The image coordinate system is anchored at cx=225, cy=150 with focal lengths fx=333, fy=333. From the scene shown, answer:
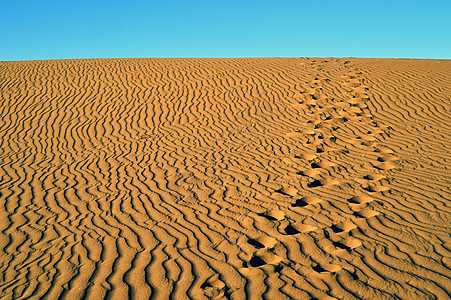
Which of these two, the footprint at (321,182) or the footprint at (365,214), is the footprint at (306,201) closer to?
the footprint at (321,182)

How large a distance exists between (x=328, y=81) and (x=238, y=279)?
10.1 metres

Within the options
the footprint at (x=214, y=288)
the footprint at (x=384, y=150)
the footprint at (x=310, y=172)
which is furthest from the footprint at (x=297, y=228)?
the footprint at (x=384, y=150)

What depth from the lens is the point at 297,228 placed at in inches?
169

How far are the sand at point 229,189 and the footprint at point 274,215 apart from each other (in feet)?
0.14

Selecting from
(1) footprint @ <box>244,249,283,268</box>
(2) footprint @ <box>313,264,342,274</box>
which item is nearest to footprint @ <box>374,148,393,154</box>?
(2) footprint @ <box>313,264,342,274</box>

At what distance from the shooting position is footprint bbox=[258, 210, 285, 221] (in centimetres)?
458

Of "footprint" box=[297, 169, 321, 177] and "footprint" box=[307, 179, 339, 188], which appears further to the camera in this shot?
"footprint" box=[297, 169, 321, 177]

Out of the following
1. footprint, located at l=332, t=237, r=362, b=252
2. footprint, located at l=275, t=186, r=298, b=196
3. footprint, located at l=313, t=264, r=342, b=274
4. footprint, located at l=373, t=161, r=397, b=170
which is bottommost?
footprint, located at l=313, t=264, r=342, b=274

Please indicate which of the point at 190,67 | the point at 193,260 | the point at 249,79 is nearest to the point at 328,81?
the point at 249,79

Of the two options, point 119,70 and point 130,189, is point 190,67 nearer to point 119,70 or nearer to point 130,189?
point 119,70

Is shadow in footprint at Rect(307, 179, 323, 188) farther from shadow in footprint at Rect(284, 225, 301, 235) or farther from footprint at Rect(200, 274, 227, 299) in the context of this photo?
footprint at Rect(200, 274, 227, 299)

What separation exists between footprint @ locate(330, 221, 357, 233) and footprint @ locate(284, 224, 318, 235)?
0.79 ft

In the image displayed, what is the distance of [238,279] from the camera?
3363 mm

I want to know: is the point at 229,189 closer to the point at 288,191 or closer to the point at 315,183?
the point at 288,191
